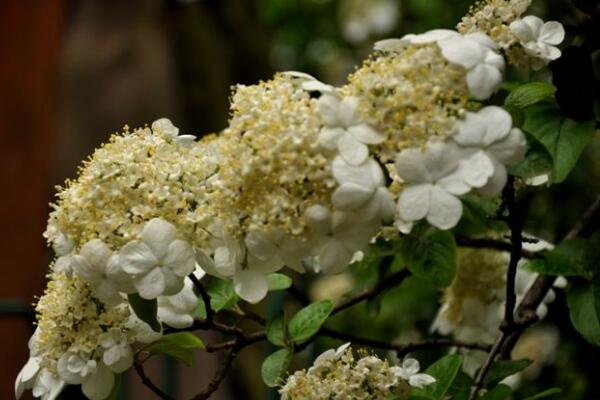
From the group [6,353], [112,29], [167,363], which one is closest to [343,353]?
[167,363]

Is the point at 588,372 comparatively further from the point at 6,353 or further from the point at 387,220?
the point at 6,353

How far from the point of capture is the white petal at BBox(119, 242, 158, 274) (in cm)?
94

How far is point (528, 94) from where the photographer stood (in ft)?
3.42

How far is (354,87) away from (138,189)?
0.67 ft

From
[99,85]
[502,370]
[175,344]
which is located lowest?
[99,85]

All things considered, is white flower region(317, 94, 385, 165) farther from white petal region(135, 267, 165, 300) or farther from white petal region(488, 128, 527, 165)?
white petal region(135, 267, 165, 300)

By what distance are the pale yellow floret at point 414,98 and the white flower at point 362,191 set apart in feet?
0.08

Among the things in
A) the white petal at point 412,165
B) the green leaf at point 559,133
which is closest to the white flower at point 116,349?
the white petal at point 412,165

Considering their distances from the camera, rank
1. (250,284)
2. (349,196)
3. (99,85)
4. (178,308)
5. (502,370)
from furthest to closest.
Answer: (99,85), (502,370), (178,308), (250,284), (349,196)

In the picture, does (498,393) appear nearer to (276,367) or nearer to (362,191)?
(276,367)

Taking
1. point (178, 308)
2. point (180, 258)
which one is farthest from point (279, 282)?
point (180, 258)

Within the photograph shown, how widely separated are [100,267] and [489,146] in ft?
1.11

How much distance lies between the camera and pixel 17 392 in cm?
114

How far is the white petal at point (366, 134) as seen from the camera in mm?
874
